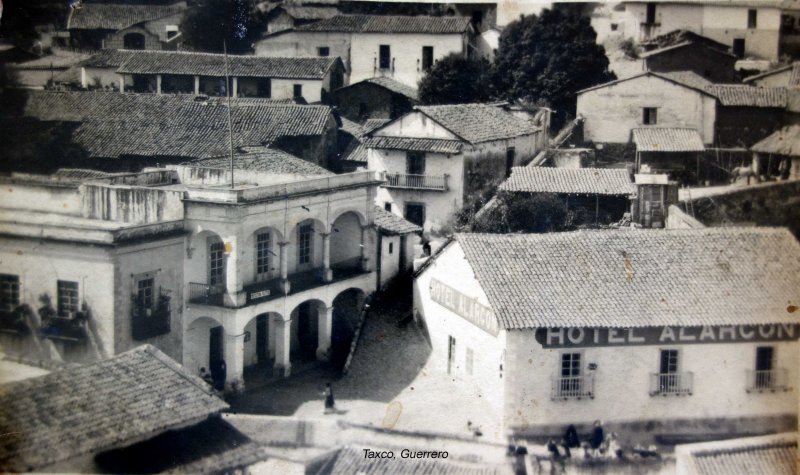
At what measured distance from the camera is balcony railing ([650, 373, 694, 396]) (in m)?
16.2

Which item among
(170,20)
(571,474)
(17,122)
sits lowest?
(571,474)

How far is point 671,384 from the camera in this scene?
53.2 ft

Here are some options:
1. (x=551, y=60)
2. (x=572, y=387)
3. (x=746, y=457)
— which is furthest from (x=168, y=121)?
(x=746, y=457)

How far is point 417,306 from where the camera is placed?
2052cm

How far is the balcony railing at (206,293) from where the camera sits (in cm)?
1841

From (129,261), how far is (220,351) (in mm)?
3149

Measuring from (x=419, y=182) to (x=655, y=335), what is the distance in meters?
10.2

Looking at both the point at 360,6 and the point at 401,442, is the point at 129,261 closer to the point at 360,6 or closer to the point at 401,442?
the point at 401,442

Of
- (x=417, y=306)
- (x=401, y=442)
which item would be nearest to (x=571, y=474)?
(x=401, y=442)

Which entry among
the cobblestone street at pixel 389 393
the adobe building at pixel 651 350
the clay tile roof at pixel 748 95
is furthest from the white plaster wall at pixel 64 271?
the clay tile roof at pixel 748 95

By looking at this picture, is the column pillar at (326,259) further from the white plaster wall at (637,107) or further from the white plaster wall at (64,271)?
the white plaster wall at (637,107)

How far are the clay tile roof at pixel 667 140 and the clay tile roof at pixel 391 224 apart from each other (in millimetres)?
6372

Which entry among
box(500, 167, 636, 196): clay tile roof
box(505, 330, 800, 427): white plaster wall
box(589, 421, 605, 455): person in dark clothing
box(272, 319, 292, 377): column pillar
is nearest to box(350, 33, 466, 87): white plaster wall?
box(500, 167, 636, 196): clay tile roof

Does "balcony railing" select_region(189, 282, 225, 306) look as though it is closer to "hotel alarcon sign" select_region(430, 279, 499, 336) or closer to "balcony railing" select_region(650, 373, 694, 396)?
"hotel alarcon sign" select_region(430, 279, 499, 336)
